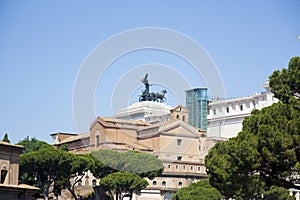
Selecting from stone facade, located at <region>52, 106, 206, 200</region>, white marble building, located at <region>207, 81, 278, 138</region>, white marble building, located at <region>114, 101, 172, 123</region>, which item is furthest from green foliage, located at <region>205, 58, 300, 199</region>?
white marble building, located at <region>114, 101, 172, 123</region>

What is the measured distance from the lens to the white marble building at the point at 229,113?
A: 89562 millimetres

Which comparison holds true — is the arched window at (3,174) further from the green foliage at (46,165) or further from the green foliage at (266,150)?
the green foliage at (46,165)

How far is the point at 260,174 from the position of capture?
1104 inches

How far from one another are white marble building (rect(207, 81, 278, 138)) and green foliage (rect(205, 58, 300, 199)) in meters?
58.2

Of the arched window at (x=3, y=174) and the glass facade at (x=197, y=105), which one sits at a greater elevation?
the glass facade at (x=197, y=105)

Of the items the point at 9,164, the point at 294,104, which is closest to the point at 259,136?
the point at 294,104

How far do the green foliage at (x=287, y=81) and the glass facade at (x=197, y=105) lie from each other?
218ft

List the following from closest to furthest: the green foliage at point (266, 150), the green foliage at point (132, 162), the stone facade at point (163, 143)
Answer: the green foliage at point (266, 150)
the green foliage at point (132, 162)
the stone facade at point (163, 143)

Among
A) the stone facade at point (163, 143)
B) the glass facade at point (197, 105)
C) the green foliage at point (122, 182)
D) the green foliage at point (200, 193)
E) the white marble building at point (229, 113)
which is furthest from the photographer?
the glass facade at point (197, 105)

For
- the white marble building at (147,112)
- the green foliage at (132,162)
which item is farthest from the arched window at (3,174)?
the white marble building at (147,112)

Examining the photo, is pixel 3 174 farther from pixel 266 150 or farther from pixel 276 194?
pixel 276 194

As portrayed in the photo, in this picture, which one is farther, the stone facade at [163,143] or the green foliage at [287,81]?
the stone facade at [163,143]

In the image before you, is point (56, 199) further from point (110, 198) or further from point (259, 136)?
point (259, 136)

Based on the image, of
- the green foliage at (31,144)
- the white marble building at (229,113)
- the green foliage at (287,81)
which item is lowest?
the green foliage at (287,81)
